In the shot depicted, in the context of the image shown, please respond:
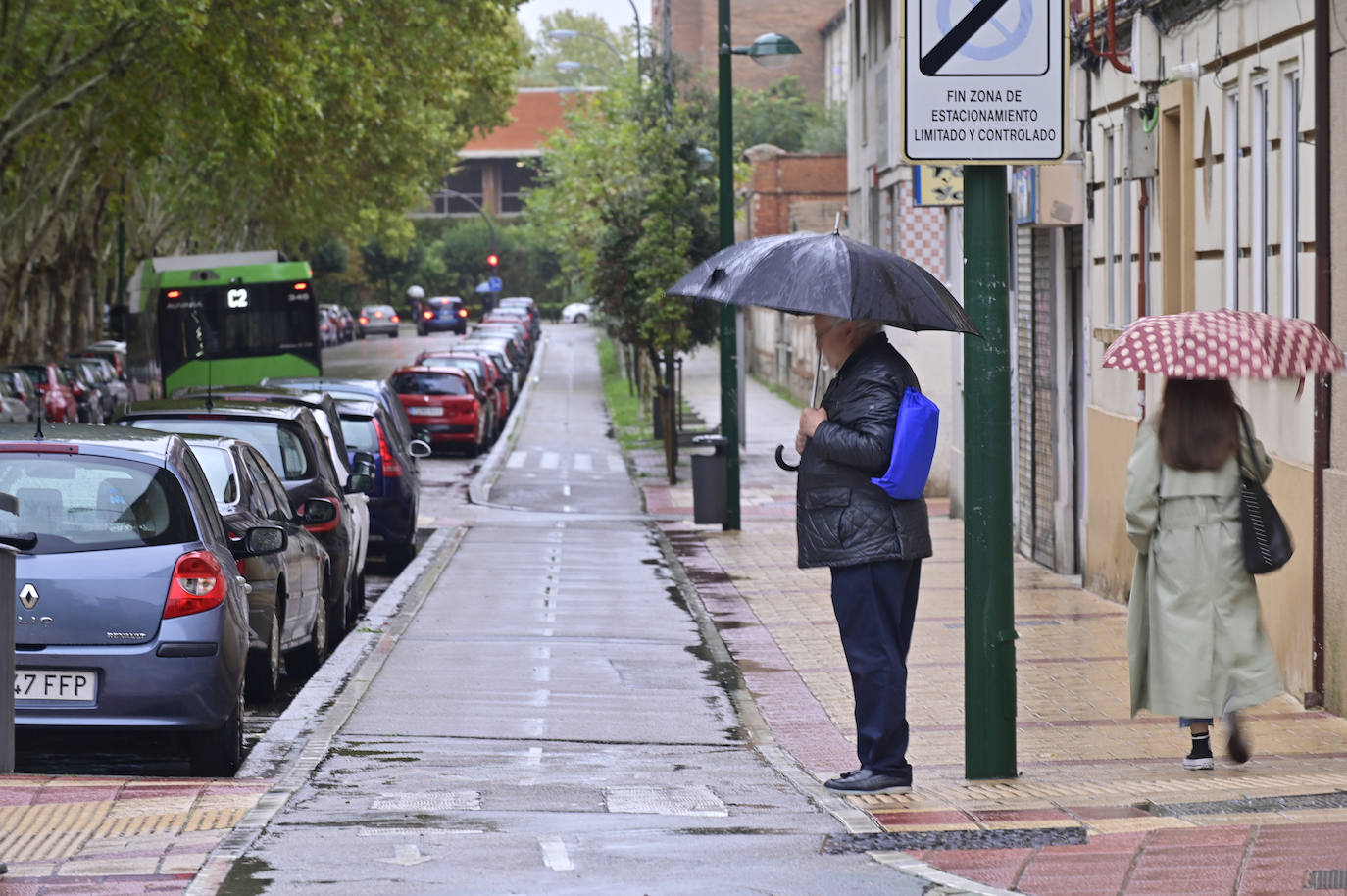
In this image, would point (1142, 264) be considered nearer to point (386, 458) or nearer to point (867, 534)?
point (867, 534)

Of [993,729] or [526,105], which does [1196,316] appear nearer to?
[993,729]

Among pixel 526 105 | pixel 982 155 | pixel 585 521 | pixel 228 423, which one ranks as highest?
pixel 526 105

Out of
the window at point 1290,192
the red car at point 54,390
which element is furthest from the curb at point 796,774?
the red car at point 54,390

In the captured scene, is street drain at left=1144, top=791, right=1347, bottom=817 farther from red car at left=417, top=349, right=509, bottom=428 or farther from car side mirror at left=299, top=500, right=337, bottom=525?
red car at left=417, top=349, right=509, bottom=428

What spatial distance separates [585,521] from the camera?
23688mm

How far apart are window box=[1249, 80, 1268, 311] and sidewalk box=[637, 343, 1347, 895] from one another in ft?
7.60

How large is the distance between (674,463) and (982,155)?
22.2 meters

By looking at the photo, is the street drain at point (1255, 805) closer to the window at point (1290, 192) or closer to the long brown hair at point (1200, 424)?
the long brown hair at point (1200, 424)

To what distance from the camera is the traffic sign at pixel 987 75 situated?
7352mm

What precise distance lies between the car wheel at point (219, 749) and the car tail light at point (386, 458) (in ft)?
32.9

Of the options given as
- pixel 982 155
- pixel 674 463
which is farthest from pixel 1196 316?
pixel 674 463

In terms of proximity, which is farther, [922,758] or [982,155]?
[922,758]

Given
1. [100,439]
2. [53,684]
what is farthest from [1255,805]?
[100,439]

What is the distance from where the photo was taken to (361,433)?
19.3 m
